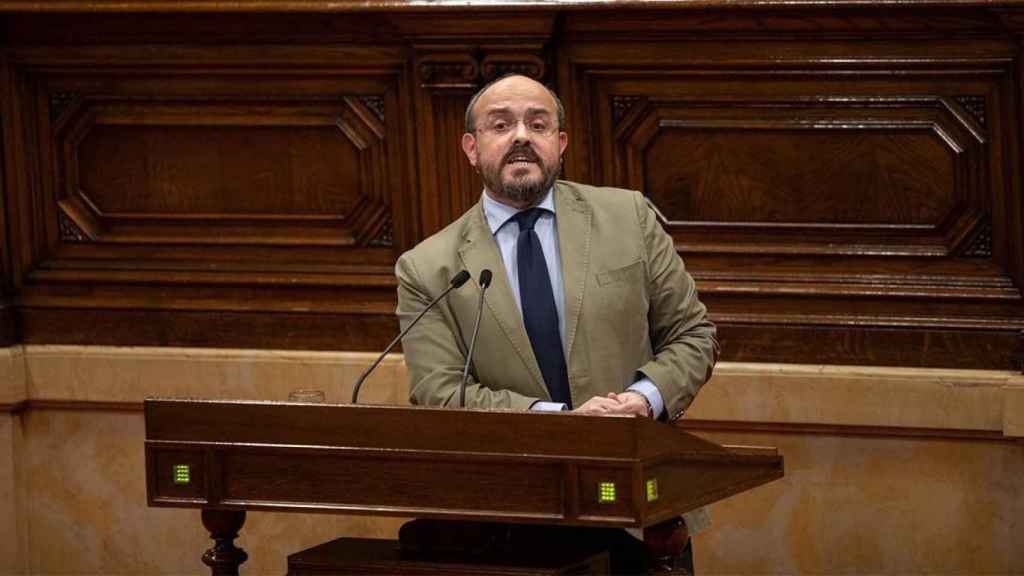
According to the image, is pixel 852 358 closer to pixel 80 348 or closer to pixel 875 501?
pixel 875 501

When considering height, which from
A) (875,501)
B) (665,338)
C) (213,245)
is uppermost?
(213,245)

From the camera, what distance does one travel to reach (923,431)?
5340 millimetres

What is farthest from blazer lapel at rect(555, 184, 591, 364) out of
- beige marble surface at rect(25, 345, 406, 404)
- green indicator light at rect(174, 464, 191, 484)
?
beige marble surface at rect(25, 345, 406, 404)

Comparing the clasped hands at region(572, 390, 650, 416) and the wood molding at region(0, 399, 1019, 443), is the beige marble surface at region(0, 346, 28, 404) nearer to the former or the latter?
the wood molding at region(0, 399, 1019, 443)

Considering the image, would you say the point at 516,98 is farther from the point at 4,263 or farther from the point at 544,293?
the point at 4,263

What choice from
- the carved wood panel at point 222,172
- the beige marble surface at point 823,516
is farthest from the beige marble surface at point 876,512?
the carved wood panel at point 222,172

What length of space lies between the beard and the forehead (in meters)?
0.10

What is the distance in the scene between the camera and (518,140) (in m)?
4.12

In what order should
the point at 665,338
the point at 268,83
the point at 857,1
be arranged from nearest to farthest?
the point at 665,338 < the point at 857,1 < the point at 268,83

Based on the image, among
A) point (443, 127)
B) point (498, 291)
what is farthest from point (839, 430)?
point (498, 291)

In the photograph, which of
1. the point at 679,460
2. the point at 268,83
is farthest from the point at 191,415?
the point at 268,83

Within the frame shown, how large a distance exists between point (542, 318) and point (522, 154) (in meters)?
0.35

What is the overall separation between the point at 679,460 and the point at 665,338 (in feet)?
2.37

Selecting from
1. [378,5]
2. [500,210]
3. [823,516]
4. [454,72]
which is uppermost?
[378,5]
